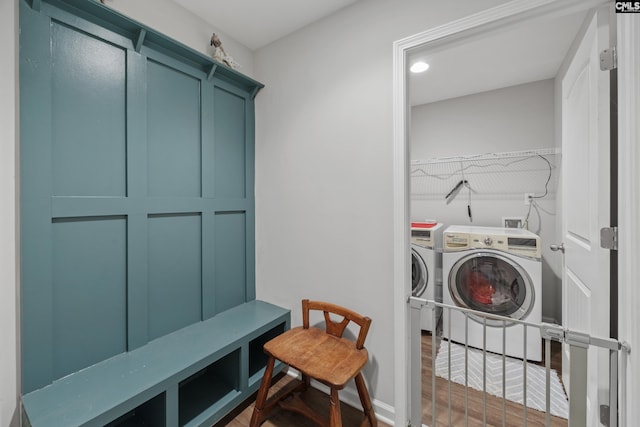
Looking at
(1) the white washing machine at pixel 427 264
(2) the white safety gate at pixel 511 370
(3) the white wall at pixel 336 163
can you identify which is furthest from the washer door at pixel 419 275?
(3) the white wall at pixel 336 163

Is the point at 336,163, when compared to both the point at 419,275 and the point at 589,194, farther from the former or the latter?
the point at 419,275

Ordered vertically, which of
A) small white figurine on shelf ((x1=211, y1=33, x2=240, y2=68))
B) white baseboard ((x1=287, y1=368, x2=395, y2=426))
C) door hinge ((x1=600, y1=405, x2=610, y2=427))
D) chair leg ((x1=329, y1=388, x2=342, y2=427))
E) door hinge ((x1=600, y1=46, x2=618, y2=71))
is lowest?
white baseboard ((x1=287, y1=368, x2=395, y2=426))

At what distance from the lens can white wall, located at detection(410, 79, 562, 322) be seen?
2592 mm

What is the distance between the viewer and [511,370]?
206cm

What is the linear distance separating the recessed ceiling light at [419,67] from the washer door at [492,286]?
1.67m

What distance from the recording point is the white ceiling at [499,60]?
6.03 ft

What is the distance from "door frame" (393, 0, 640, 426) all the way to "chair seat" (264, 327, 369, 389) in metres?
0.28

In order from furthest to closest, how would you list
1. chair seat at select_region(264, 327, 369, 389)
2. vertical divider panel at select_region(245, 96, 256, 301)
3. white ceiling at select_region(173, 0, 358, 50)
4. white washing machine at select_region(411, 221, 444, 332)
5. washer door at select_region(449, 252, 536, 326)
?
1. white washing machine at select_region(411, 221, 444, 332)
2. washer door at select_region(449, 252, 536, 326)
3. vertical divider panel at select_region(245, 96, 256, 301)
4. white ceiling at select_region(173, 0, 358, 50)
5. chair seat at select_region(264, 327, 369, 389)

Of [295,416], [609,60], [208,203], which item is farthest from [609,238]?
[208,203]

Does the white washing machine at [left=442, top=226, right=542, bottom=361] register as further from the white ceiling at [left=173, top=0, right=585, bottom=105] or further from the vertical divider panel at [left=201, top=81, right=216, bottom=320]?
the vertical divider panel at [left=201, top=81, right=216, bottom=320]

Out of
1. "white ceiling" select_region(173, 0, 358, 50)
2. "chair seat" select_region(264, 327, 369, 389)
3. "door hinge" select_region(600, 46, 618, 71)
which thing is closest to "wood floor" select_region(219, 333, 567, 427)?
"chair seat" select_region(264, 327, 369, 389)

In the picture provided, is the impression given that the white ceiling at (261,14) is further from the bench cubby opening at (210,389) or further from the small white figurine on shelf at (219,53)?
the bench cubby opening at (210,389)

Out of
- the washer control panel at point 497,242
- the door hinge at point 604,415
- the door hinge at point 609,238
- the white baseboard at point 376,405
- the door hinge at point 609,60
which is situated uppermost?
the door hinge at point 609,60

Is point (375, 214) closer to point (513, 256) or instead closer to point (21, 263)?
point (513, 256)
